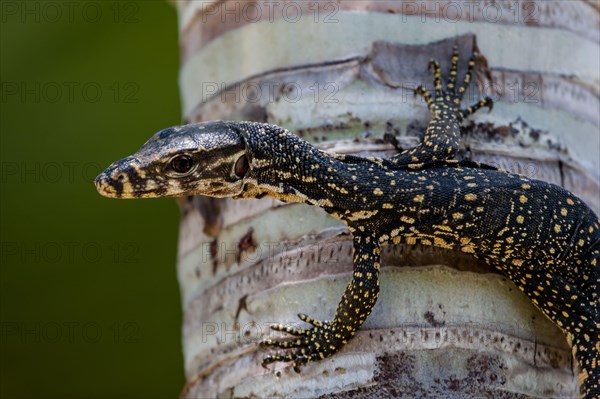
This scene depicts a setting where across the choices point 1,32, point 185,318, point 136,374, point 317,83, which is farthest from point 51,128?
point 317,83

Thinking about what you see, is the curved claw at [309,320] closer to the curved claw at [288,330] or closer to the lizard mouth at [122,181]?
the curved claw at [288,330]
